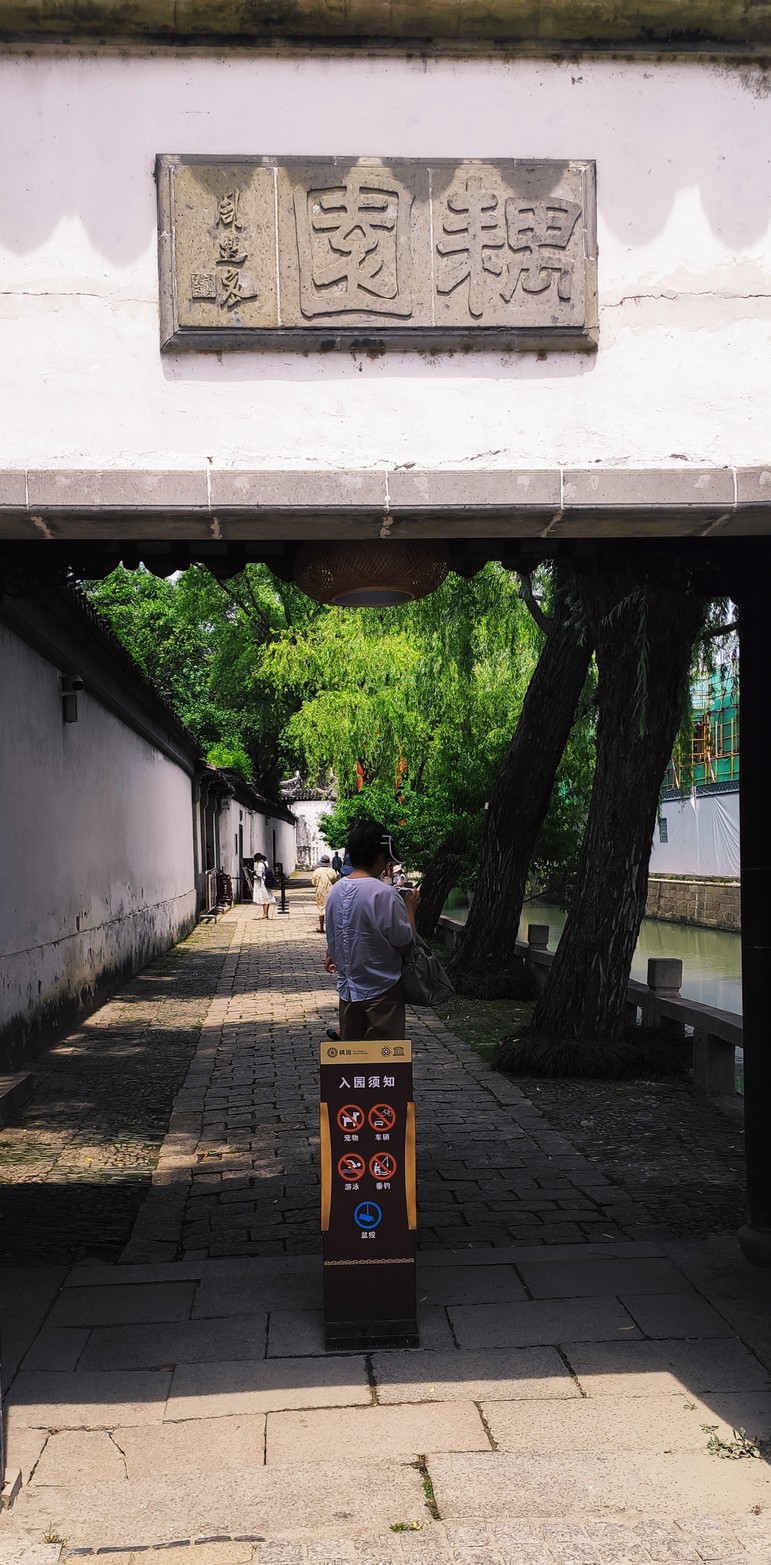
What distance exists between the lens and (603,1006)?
1012cm

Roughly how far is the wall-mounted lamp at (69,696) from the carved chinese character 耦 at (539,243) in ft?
30.6

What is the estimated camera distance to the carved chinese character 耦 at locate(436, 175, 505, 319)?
4023mm

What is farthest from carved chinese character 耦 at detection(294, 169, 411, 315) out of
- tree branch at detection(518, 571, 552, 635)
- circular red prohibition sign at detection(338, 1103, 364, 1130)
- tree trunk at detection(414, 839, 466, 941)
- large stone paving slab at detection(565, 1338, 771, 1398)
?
tree trunk at detection(414, 839, 466, 941)

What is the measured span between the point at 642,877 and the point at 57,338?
22.8ft

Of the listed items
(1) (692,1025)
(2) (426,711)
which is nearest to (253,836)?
(2) (426,711)

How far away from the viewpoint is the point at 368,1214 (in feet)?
15.8

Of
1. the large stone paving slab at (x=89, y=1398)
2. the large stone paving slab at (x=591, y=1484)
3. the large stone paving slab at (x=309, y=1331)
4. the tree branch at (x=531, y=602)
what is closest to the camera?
the large stone paving slab at (x=591, y=1484)

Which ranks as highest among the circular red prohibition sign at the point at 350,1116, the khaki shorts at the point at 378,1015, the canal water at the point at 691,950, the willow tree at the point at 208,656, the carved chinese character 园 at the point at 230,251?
the willow tree at the point at 208,656

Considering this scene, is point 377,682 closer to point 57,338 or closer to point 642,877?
point 642,877

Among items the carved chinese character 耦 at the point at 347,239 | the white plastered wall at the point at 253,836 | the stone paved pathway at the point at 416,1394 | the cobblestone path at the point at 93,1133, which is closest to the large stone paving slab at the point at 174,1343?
the stone paved pathway at the point at 416,1394

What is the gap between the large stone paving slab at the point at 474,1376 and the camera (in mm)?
4426

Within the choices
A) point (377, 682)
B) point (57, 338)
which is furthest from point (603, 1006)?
point (377, 682)

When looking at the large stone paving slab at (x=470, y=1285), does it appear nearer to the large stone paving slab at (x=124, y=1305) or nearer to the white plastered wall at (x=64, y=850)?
the large stone paving slab at (x=124, y=1305)

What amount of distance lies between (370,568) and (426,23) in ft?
5.37
